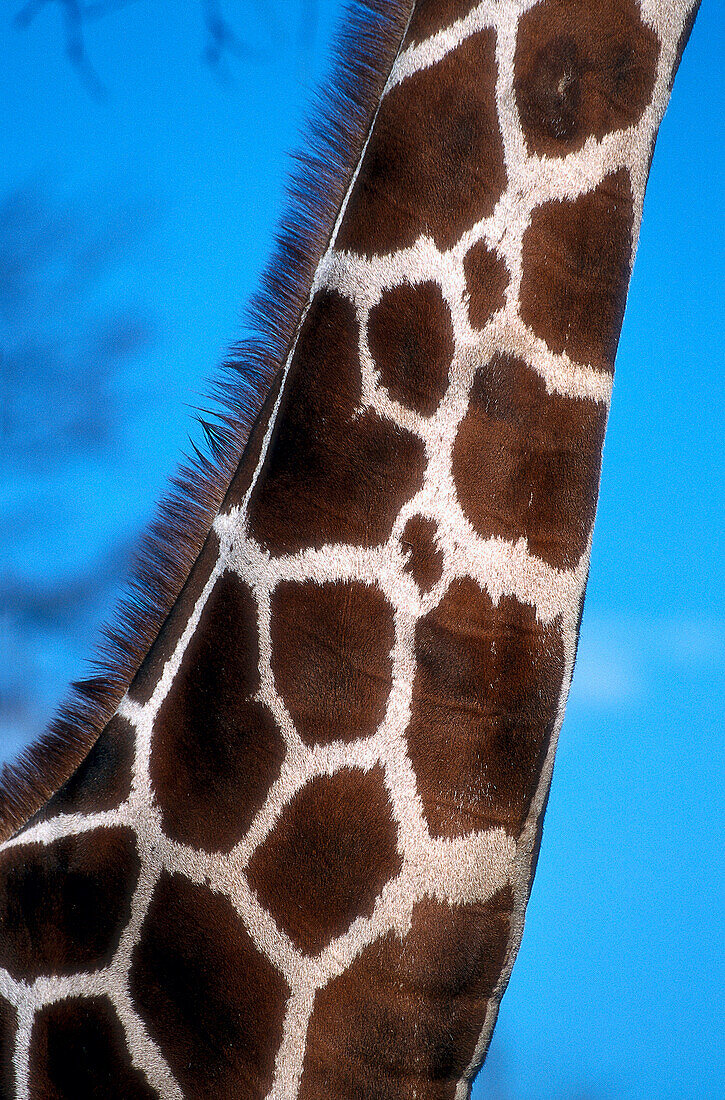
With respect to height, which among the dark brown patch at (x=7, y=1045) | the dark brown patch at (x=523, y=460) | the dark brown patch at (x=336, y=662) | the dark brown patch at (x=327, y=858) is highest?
the dark brown patch at (x=523, y=460)

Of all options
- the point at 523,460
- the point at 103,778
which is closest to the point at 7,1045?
the point at 103,778

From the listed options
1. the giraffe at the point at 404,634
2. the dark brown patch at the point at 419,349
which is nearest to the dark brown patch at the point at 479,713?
the giraffe at the point at 404,634

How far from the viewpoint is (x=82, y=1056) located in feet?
1.52

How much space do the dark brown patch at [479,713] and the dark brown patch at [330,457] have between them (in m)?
0.07

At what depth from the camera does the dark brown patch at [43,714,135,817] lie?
0.48 meters

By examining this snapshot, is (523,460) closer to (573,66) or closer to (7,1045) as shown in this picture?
(573,66)

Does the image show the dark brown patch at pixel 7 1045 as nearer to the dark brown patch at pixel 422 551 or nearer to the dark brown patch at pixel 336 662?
the dark brown patch at pixel 336 662

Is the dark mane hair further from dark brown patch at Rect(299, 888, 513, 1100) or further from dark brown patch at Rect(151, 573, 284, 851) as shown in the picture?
dark brown patch at Rect(299, 888, 513, 1100)

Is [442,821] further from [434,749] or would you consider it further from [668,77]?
[668,77]

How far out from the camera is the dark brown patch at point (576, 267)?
447 millimetres

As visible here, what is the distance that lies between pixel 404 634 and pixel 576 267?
8.4 inches

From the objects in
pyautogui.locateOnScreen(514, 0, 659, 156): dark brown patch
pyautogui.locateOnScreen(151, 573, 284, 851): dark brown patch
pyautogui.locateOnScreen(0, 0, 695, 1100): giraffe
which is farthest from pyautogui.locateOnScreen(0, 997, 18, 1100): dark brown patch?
pyautogui.locateOnScreen(514, 0, 659, 156): dark brown patch

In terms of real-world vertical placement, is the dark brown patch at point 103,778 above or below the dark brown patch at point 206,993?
above

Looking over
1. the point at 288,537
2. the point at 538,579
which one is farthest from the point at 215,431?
the point at 538,579
